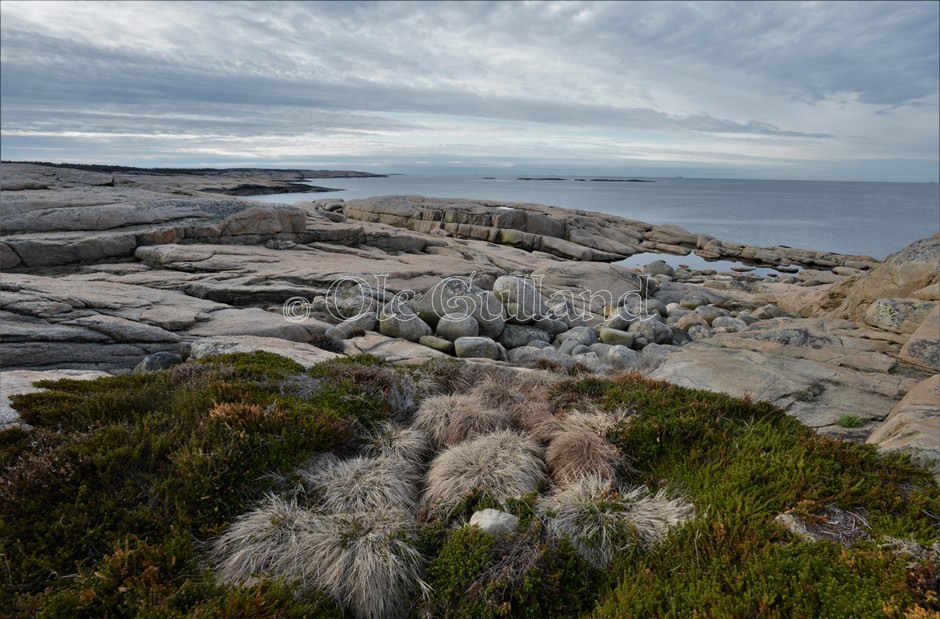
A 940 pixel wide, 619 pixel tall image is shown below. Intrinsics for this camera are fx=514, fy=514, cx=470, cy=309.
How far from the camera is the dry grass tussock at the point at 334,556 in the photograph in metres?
4.34

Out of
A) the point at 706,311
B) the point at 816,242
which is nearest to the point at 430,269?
the point at 706,311

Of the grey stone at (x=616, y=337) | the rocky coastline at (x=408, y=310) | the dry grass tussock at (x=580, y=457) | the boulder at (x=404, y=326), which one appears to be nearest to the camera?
the dry grass tussock at (x=580, y=457)

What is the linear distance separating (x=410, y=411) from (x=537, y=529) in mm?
3254

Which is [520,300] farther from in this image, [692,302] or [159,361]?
[692,302]

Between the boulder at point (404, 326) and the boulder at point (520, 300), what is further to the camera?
the boulder at point (520, 300)

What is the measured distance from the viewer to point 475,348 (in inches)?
546

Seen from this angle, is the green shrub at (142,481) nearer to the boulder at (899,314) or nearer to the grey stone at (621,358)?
the grey stone at (621,358)

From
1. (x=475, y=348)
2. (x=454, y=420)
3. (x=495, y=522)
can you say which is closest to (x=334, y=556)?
(x=495, y=522)

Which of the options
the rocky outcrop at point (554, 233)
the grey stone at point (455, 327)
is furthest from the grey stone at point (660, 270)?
the grey stone at point (455, 327)

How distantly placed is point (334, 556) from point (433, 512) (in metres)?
1.11

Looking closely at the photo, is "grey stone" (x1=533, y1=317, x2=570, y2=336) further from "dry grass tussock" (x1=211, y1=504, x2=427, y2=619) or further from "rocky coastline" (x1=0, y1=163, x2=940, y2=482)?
"dry grass tussock" (x1=211, y1=504, x2=427, y2=619)

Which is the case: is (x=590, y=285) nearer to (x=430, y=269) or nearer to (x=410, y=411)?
(x=430, y=269)

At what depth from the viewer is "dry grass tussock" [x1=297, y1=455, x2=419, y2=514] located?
5262 millimetres

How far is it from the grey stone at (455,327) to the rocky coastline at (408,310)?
7 cm
